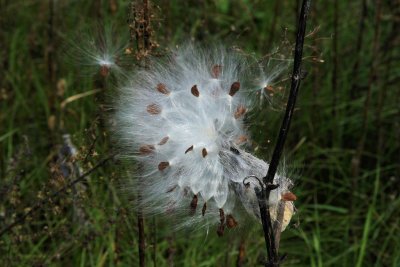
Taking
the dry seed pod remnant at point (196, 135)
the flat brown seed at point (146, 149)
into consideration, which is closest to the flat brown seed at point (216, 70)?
the dry seed pod remnant at point (196, 135)

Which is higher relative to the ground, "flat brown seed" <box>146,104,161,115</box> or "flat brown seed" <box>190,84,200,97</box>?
"flat brown seed" <box>146,104,161,115</box>

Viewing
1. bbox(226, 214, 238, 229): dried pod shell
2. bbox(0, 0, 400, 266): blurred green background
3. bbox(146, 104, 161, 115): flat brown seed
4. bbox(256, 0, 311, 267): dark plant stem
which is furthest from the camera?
bbox(0, 0, 400, 266): blurred green background

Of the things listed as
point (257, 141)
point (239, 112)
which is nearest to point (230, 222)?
point (239, 112)

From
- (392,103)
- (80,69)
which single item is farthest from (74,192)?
(392,103)

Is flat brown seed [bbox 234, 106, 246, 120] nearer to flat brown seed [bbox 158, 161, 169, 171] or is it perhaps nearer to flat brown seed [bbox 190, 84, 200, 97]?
flat brown seed [bbox 190, 84, 200, 97]

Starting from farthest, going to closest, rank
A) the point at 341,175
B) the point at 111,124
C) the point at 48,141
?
the point at 341,175, the point at 48,141, the point at 111,124

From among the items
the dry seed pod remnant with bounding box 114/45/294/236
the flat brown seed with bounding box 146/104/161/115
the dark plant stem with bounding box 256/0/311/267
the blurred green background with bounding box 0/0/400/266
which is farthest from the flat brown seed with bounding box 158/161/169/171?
the blurred green background with bounding box 0/0/400/266

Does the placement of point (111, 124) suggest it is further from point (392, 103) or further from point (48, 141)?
point (392, 103)
